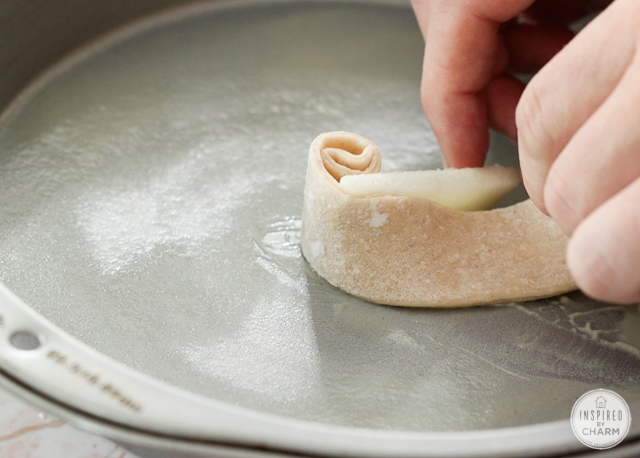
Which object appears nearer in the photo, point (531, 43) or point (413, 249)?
point (413, 249)

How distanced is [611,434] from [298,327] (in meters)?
0.31

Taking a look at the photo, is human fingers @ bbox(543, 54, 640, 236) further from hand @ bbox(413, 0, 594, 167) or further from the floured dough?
hand @ bbox(413, 0, 594, 167)

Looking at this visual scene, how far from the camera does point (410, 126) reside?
97cm

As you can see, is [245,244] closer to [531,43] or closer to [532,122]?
[532,122]

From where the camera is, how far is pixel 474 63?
84cm

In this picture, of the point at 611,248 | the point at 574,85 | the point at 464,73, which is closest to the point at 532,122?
the point at 574,85

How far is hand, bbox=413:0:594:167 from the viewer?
0.80 metres

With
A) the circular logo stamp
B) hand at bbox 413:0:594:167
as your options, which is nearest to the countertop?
the circular logo stamp

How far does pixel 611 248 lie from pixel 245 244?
43cm

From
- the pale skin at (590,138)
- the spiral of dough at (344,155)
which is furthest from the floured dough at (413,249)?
the pale skin at (590,138)

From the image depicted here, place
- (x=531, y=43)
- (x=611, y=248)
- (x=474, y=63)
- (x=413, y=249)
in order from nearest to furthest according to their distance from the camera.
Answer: (x=611, y=248) → (x=413, y=249) → (x=474, y=63) → (x=531, y=43)

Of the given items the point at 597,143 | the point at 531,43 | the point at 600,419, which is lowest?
the point at 600,419

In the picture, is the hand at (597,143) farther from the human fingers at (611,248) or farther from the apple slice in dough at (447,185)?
the apple slice in dough at (447,185)

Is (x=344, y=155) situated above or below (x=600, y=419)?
above
